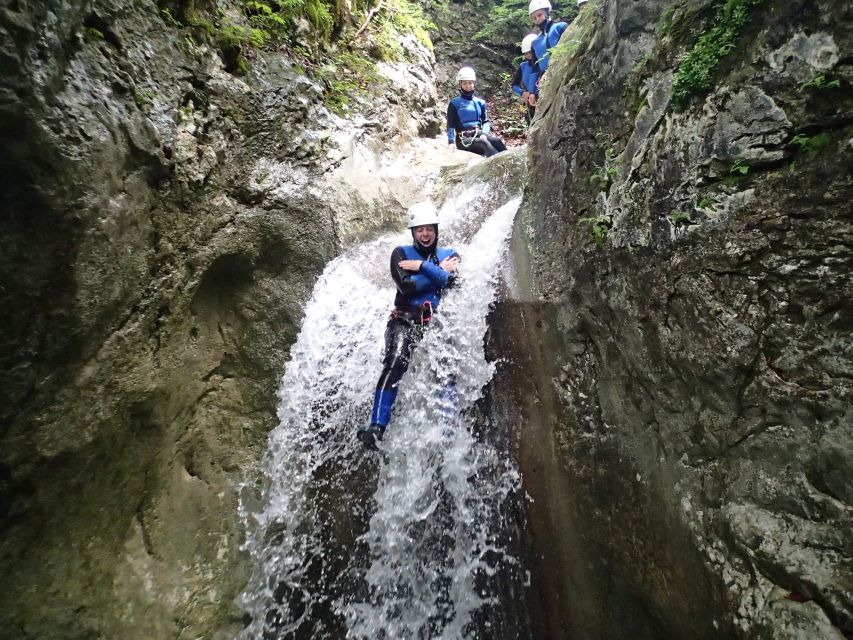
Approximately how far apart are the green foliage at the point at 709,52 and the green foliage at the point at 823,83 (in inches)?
23.7

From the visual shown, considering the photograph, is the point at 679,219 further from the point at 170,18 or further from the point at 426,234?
the point at 170,18

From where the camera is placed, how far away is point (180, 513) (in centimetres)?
411

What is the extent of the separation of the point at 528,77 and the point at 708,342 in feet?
25.3

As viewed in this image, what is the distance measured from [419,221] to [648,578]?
3866 mm

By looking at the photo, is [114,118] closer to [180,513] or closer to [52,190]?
[52,190]

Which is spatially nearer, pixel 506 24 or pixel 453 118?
pixel 453 118

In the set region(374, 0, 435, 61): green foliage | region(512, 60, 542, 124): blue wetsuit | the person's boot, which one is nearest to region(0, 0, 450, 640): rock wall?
the person's boot

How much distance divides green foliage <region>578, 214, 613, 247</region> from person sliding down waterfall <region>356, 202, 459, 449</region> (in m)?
A: 1.56

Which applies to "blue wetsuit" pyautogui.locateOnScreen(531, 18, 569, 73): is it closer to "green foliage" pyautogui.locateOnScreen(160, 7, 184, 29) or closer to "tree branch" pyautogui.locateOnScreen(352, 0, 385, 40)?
"tree branch" pyautogui.locateOnScreen(352, 0, 385, 40)

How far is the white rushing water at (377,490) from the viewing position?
384 centimetres

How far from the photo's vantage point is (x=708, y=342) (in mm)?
2613

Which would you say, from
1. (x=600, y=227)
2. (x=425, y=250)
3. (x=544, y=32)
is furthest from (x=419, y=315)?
(x=544, y=32)

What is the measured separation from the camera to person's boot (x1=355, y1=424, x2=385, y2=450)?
14.2 feet

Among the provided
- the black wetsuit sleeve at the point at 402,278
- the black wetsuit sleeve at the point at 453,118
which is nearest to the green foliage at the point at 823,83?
the black wetsuit sleeve at the point at 402,278
